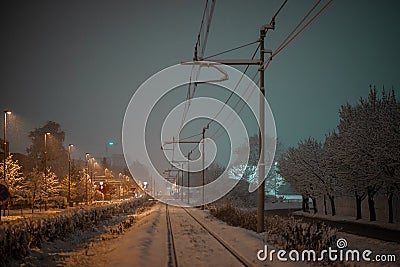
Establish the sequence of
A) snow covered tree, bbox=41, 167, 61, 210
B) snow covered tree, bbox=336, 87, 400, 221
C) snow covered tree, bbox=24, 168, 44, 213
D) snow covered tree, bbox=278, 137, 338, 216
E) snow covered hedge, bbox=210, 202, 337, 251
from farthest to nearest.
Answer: snow covered tree, bbox=41, 167, 61, 210
snow covered tree, bbox=24, 168, 44, 213
snow covered tree, bbox=278, 137, 338, 216
snow covered tree, bbox=336, 87, 400, 221
snow covered hedge, bbox=210, 202, 337, 251

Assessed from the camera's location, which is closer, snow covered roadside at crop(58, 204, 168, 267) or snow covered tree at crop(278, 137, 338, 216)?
snow covered roadside at crop(58, 204, 168, 267)

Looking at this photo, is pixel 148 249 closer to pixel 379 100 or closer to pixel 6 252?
pixel 6 252

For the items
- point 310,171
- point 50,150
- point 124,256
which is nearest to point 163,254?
point 124,256

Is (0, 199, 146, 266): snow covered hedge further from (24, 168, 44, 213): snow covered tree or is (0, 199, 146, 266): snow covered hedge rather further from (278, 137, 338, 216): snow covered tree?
(24, 168, 44, 213): snow covered tree

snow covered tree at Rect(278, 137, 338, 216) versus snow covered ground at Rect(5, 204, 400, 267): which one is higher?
snow covered tree at Rect(278, 137, 338, 216)

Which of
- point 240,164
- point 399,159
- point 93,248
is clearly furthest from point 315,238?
point 240,164

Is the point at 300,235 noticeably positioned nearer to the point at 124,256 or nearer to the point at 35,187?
the point at 124,256

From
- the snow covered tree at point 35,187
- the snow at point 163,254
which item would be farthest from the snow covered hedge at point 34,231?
the snow covered tree at point 35,187

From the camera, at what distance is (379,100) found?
41.4m

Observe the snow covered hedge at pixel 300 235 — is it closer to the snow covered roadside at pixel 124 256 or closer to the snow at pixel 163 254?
the snow at pixel 163 254

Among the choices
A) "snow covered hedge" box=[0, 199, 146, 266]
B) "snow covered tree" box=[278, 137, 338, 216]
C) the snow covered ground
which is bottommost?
the snow covered ground

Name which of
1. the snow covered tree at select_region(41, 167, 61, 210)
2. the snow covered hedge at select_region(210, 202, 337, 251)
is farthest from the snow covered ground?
the snow covered tree at select_region(41, 167, 61, 210)

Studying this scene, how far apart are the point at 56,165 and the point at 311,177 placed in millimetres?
60494

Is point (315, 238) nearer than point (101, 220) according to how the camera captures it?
Yes
